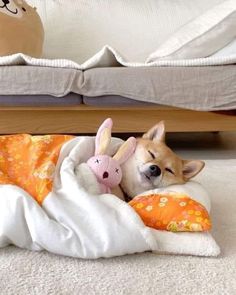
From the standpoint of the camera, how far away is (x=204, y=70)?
2076 millimetres

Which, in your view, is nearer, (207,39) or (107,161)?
(107,161)

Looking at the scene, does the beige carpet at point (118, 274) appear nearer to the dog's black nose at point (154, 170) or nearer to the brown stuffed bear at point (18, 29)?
the dog's black nose at point (154, 170)

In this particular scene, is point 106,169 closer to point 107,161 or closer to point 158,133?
point 107,161

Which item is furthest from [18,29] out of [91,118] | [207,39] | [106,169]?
[106,169]

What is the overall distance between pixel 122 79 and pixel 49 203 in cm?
97

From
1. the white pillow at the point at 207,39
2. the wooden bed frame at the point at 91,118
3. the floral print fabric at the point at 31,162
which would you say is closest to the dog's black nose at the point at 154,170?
the floral print fabric at the point at 31,162

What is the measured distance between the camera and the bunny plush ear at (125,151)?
138 cm

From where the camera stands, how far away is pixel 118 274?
1.08m

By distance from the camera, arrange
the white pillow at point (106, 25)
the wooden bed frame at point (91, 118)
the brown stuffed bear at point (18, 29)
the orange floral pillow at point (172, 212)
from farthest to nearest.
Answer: the white pillow at point (106, 25)
the brown stuffed bear at point (18, 29)
the wooden bed frame at point (91, 118)
the orange floral pillow at point (172, 212)

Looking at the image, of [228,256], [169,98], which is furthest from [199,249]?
[169,98]

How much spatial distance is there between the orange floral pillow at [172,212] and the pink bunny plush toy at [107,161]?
0.09m

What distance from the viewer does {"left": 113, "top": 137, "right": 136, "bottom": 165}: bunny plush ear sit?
138cm

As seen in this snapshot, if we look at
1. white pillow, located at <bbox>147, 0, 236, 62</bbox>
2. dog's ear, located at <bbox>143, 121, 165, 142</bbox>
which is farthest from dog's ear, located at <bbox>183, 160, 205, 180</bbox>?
white pillow, located at <bbox>147, 0, 236, 62</bbox>

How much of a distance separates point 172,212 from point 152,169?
0.58 ft
